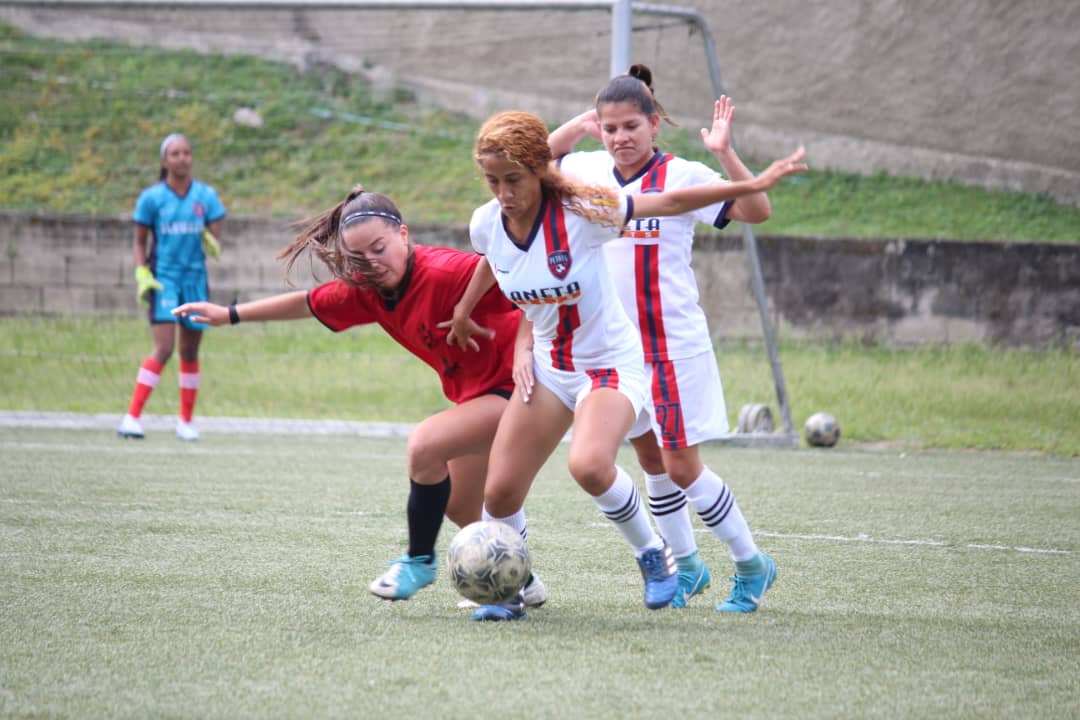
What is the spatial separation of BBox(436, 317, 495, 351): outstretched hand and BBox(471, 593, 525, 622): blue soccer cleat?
83 cm

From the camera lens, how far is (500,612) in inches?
155

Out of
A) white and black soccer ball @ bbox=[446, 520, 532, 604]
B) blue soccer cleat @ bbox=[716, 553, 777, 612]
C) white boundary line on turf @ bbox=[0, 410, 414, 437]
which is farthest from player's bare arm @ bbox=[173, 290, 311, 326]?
white boundary line on turf @ bbox=[0, 410, 414, 437]

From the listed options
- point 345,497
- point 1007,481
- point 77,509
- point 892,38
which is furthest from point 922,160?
point 77,509

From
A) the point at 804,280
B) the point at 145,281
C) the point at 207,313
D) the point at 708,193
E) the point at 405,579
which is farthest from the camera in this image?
the point at 804,280

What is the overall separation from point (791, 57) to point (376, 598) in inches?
433

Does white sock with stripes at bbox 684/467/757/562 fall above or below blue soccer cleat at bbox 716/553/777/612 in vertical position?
above

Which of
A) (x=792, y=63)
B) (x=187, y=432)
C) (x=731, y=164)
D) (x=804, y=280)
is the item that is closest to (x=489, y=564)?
(x=731, y=164)

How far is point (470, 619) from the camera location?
3951 millimetres

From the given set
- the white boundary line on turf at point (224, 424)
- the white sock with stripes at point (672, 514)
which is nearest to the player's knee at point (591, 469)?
the white sock with stripes at point (672, 514)

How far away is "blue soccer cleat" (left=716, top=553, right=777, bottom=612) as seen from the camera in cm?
417

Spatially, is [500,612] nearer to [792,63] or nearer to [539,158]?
[539,158]

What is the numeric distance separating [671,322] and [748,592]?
0.96 m

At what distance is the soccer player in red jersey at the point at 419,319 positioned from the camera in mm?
4012

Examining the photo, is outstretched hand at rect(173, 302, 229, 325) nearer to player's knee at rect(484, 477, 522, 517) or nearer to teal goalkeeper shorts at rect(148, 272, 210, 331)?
player's knee at rect(484, 477, 522, 517)
